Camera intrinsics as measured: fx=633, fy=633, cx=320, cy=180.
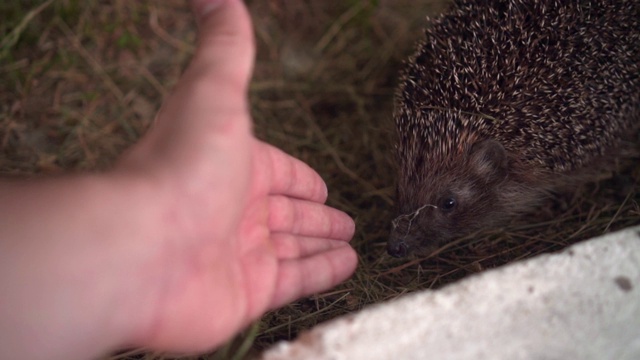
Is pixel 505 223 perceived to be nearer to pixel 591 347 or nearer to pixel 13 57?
pixel 591 347

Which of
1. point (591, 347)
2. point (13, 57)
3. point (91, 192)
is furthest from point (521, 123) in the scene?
point (13, 57)

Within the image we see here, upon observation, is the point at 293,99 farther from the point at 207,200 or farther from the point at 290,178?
the point at 207,200

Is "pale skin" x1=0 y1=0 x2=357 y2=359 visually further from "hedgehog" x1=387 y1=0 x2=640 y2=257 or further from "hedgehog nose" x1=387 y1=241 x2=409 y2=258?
"hedgehog" x1=387 y1=0 x2=640 y2=257

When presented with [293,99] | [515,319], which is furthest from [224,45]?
[293,99]

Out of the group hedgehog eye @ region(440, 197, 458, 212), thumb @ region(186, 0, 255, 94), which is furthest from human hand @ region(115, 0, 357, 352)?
hedgehog eye @ region(440, 197, 458, 212)

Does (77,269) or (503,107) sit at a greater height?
(503,107)

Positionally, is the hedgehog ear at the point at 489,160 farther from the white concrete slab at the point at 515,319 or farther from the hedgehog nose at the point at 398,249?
the white concrete slab at the point at 515,319

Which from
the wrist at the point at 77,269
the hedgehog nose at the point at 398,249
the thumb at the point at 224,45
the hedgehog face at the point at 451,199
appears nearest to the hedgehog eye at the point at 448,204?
the hedgehog face at the point at 451,199
